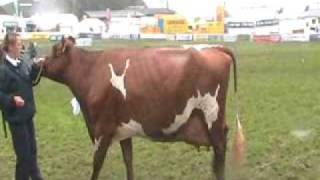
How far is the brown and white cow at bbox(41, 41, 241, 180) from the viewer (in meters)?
7.44

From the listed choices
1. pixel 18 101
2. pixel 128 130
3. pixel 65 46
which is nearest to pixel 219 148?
pixel 128 130

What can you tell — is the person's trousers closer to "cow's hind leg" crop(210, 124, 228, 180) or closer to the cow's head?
the cow's head

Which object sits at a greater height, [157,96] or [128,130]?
[157,96]

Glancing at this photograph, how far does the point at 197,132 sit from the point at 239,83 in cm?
1243

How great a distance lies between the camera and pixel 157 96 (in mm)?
7438

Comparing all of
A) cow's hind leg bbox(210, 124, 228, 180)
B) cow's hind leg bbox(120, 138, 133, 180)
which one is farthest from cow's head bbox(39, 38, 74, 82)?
cow's hind leg bbox(210, 124, 228, 180)

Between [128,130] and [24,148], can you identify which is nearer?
[24,148]

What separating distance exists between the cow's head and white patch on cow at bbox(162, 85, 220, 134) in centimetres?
142

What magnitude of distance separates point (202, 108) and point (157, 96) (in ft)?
1.72

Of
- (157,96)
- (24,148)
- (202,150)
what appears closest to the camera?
(24,148)

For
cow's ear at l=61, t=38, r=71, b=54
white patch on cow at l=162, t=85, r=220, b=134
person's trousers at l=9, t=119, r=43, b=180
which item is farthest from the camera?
cow's ear at l=61, t=38, r=71, b=54

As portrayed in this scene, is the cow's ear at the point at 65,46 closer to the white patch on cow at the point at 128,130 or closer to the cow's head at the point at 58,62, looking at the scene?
the cow's head at the point at 58,62

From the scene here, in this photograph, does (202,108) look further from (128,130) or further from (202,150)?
(202,150)

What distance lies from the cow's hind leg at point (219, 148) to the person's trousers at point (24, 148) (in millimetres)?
2031
